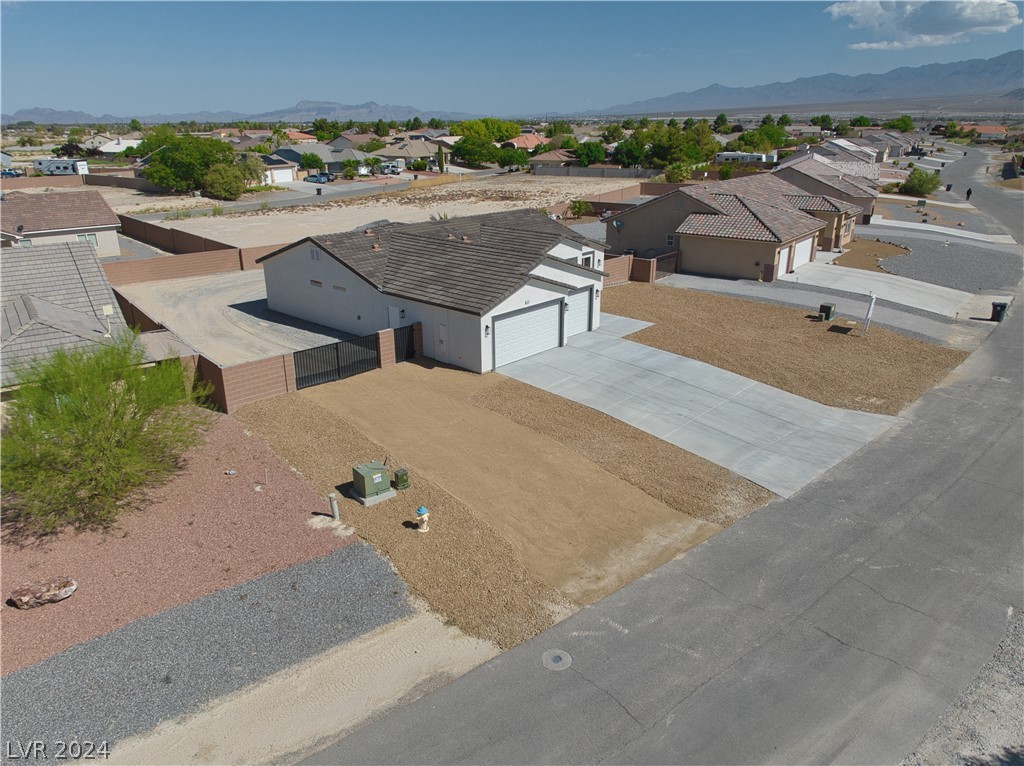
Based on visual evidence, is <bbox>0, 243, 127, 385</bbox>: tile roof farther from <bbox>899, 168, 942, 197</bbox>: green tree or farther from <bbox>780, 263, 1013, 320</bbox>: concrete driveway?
<bbox>899, 168, 942, 197</bbox>: green tree

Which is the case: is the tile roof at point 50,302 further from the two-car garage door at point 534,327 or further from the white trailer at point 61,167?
the white trailer at point 61,167

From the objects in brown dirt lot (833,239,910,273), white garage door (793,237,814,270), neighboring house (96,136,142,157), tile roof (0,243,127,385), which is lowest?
brown dirt lot (833,239,910,273)

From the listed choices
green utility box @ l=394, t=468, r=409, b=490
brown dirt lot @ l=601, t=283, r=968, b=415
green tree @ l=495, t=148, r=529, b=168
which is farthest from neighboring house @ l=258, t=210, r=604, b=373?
green tree @ l=495, t=148, r=529, b=168

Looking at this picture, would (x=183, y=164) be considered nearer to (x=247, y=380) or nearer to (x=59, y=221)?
(x=59, y=221)

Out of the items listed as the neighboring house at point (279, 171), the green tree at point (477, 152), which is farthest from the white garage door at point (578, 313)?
the green tree at point (477, 152)

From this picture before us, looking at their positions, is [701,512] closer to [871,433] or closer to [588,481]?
[588,481]
